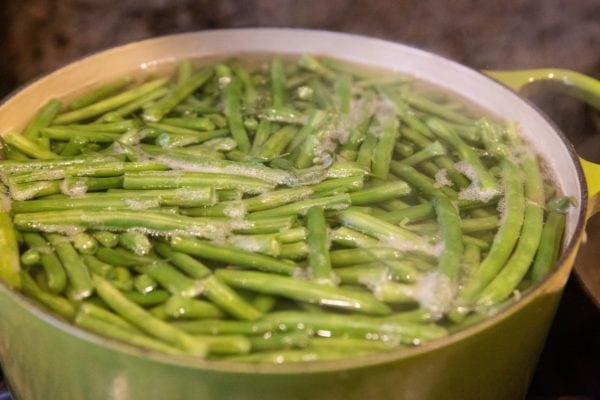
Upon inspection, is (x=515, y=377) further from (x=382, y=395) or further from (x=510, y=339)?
(x=382, y=395)

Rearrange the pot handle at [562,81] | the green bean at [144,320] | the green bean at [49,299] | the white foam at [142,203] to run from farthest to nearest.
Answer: the pot handle at [562,81]
the white foam at [142,203]
the green bean at [49,299]
the green bean at [144,320]

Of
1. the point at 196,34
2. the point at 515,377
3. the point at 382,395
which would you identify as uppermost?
the point at 196,34

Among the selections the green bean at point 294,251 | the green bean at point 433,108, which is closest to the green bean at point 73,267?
the green bean at point 294,251

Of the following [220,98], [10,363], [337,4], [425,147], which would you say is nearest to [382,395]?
[10,363]

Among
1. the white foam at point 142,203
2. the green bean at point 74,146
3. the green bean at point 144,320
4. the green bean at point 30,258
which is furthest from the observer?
the green bean at point 74,146

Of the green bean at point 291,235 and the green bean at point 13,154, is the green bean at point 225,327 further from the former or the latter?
the green bean at point 13,154

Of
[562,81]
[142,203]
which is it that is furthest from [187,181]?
[562,81]

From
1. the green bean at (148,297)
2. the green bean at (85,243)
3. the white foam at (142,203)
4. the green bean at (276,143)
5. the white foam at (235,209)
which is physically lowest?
the green bean at (148,297)
